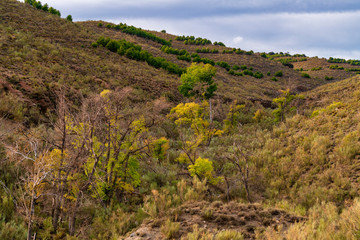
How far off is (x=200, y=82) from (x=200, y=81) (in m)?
0.16

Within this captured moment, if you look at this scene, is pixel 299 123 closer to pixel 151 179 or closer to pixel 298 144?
pixel 298 144

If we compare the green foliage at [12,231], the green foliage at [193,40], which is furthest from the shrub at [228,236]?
the green foliage at [193,40]

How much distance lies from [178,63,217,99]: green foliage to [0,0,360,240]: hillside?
12.7 inches

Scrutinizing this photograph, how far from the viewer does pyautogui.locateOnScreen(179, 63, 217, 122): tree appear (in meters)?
26.9

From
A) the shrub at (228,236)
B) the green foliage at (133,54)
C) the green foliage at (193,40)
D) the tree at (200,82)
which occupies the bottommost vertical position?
the shrub at (228,236)

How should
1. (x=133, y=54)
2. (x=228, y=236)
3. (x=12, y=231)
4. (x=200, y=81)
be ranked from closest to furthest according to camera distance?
(x=228, y=236), (x=12, y=231), (x=200, y=81), (x=133, y=54)

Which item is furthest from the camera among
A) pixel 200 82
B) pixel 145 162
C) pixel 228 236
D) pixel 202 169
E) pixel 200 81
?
pixel 200 82

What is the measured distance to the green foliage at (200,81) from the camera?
2694 centimetres

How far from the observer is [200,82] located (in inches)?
1086

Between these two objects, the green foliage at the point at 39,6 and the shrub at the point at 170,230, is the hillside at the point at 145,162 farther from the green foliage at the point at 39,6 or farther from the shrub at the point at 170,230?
the green foliage at the point at 39,6

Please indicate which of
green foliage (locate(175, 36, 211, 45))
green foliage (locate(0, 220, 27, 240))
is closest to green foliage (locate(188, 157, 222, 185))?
green foliage (locate(0, 220, 27, 240))

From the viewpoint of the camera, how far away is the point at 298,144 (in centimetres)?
1440

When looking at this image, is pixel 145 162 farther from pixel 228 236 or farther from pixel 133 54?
pixel 133 54

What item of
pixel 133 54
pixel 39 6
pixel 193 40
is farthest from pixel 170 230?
pixel 193 40
